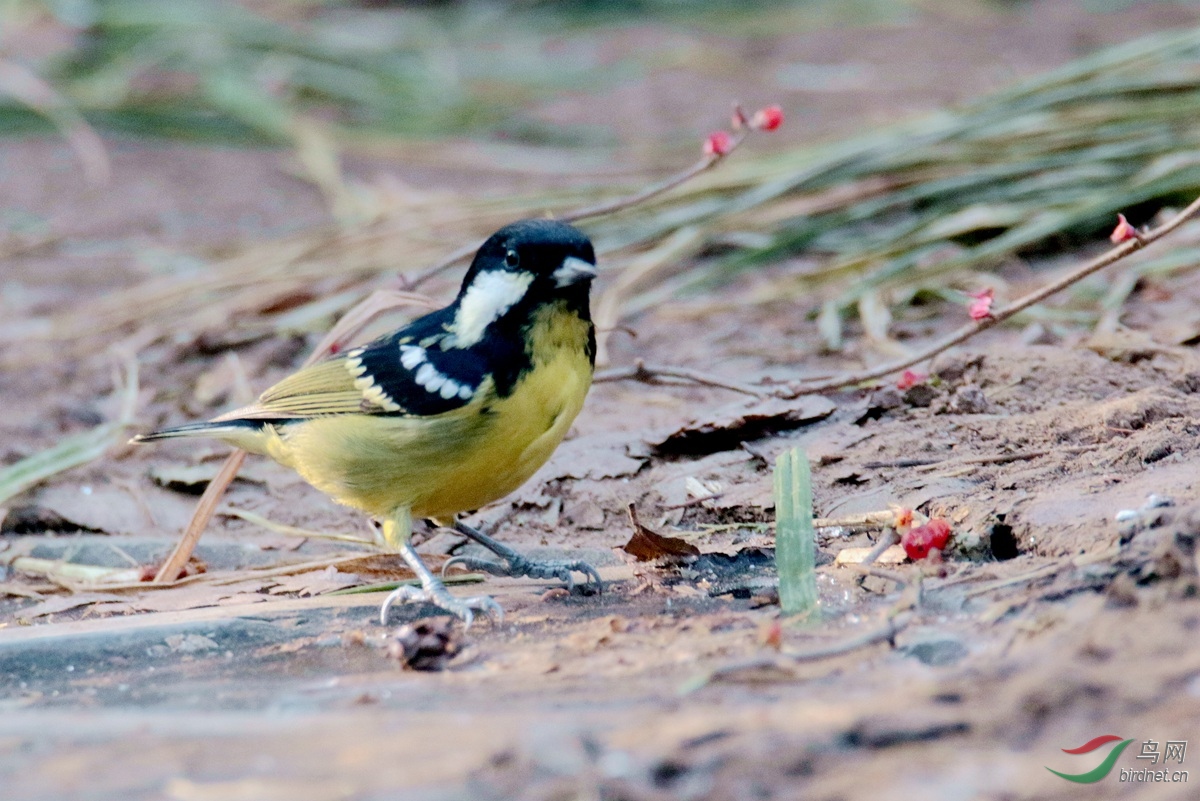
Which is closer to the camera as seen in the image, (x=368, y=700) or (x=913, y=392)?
(x=368, y=700)

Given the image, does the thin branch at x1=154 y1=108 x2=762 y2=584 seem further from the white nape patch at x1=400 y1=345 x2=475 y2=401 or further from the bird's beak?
the bird's beak

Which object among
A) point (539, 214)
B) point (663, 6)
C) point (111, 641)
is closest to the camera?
point (111, 641)

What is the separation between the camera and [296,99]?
33.2ft

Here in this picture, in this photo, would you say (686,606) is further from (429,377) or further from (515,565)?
(429,377)

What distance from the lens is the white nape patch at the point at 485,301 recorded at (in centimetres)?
362

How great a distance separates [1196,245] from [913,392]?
191 centimetres

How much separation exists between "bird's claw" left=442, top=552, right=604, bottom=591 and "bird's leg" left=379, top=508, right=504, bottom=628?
13cm

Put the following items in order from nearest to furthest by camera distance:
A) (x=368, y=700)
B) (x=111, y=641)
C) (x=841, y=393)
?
(x=368, y=700) → (x=111, y=641) → (x=841, y=393)

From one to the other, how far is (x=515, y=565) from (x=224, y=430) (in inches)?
43.0

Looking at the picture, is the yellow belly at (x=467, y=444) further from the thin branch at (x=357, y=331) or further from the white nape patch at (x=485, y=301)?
the thin branch at (x=357, y=331)

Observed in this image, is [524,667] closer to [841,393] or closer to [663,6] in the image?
[841,393]

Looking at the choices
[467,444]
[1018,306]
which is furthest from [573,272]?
[1018,306]

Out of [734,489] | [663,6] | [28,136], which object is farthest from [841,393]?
[663,6]

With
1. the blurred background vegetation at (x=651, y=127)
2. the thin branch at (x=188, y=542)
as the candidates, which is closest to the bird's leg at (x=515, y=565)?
the thin branch at (x=188, y=542)
